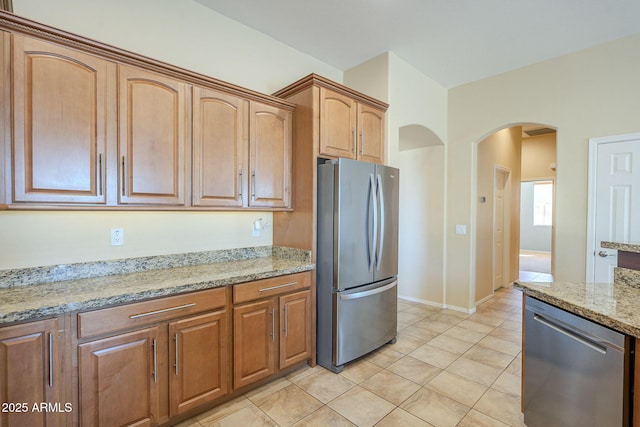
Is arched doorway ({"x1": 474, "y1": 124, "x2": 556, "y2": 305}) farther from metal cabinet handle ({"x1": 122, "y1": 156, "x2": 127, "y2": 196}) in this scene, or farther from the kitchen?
metal cabinet handle ({"x1": 122, "y1": 156, "x2": 127, "y2": 196})

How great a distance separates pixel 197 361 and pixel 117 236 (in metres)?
1.05

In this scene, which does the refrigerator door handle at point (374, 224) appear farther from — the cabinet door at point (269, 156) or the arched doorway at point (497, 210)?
the arched doorway at point (497, 210)

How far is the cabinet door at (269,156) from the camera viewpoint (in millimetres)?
2469

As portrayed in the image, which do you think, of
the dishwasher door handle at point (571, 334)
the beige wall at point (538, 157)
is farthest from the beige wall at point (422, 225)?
the beige wall at point (538, 157)

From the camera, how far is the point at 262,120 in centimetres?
252

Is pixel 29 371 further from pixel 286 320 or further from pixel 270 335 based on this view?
pixel 286 320

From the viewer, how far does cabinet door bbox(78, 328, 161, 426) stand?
4.91ft

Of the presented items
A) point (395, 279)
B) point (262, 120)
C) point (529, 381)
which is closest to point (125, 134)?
point (262, 120)

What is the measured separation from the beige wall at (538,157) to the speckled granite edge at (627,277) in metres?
6.76

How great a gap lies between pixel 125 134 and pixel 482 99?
4.03 metres

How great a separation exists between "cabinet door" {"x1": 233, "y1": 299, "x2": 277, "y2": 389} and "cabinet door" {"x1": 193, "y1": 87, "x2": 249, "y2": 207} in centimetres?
83

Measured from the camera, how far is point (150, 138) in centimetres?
194

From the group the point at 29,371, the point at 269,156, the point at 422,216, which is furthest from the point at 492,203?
the point at 29,371

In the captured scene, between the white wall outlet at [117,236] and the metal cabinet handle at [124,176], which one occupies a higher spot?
the metal cabinet handle at [124,176]
